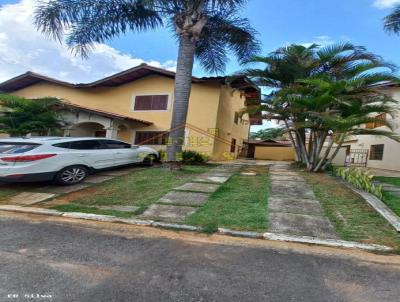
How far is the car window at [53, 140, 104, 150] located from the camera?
845 centimetres

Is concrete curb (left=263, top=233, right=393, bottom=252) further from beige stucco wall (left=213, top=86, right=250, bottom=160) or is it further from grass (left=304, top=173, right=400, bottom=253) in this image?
beige stucco wall (left=213, top=86, right=250, bottom=160)

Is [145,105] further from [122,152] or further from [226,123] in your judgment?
[122,152]

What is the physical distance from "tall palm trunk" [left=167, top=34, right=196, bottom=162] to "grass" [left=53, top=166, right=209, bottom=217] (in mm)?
1108

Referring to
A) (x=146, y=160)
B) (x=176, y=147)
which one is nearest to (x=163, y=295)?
(x=176, y=147)

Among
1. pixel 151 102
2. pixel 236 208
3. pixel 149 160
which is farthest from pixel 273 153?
pixel 236 208

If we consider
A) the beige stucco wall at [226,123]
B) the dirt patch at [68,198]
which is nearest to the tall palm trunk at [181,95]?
the dirt patch at [68,198]

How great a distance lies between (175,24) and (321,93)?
6.39m

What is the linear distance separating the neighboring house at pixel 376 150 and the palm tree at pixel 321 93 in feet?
17.3

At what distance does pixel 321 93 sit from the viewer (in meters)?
9.46

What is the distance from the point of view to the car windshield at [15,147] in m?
7.50

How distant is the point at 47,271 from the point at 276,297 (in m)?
2.55

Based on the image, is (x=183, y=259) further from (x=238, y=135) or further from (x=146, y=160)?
(x=238, y=135)

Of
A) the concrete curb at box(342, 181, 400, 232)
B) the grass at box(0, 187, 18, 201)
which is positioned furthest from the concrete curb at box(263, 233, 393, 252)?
the grass at box(0, 187, 18, 201)

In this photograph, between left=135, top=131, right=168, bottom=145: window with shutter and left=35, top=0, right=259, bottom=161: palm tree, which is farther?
left=135, top=131, right=168, bottom=145: window with shutter
